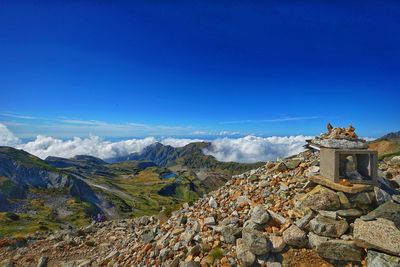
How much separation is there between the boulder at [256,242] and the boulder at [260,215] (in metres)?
0.82

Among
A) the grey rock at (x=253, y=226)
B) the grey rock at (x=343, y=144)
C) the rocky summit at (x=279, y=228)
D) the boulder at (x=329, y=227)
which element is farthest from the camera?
the grey rock at (x=343, y=144)

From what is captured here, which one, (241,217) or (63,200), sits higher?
(241,217)

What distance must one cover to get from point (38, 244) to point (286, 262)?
62.4ft

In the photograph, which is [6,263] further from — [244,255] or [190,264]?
[244,255]

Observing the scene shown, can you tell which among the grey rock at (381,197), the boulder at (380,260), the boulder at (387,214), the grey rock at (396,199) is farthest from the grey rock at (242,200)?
the grey rock at (396,199)

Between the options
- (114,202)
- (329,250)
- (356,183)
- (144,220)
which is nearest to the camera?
(329,250)

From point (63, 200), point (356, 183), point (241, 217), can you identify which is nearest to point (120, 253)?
point (241, 217)

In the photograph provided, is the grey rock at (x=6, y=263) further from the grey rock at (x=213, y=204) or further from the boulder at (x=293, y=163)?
the boulder at (x=293, y=163)

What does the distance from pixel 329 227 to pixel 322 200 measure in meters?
1.35

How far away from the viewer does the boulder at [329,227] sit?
11383 mm

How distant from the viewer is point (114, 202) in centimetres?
19050

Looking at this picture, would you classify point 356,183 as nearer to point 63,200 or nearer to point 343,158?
point 343,158

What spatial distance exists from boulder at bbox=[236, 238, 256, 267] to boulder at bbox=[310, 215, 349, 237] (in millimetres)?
2658

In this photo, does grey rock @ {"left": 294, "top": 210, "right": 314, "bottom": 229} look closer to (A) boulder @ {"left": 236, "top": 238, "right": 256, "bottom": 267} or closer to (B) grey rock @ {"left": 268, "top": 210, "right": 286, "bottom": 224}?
(B) grey rock @ {"left": 268, "top": 210, "right": 286, "bottom": 224}
